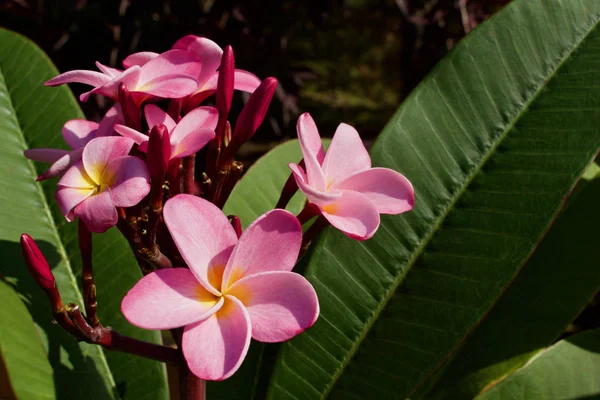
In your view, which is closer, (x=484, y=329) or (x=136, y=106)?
(x=136, y=106)

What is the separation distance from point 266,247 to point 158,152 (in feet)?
0.42

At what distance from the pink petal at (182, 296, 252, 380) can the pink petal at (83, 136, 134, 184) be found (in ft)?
0.56

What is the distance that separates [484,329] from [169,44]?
1.54 m

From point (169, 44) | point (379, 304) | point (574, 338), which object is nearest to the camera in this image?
point (379, 304)

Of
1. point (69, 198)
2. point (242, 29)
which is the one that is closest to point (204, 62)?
point (69, 198)

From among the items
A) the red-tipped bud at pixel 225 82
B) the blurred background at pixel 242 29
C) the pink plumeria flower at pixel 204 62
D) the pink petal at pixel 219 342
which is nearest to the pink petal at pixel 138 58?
the pink plumeria flower at pixel 204 62

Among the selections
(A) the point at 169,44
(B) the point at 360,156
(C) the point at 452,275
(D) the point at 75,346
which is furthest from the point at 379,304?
(A) the point at 169,44

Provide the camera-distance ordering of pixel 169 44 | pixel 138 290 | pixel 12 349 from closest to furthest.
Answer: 1. pixel 138 290
2. pixel 12 349
3. pixel 169 44

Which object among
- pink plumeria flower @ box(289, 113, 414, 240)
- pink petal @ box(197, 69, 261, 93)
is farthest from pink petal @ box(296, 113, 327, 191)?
pink petal @ box(197, 69, 261, 93)

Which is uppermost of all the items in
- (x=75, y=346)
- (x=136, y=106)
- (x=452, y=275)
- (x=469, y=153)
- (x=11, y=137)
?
(x=469, y=153)

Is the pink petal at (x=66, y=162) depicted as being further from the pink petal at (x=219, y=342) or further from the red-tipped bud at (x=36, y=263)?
the pink petal at (x=219, y=342)

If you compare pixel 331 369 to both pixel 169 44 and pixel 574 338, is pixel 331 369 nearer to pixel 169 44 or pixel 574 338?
pixel 574 338

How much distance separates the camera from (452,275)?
2.35 ft

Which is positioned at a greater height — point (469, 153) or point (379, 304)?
point (469, 153)
